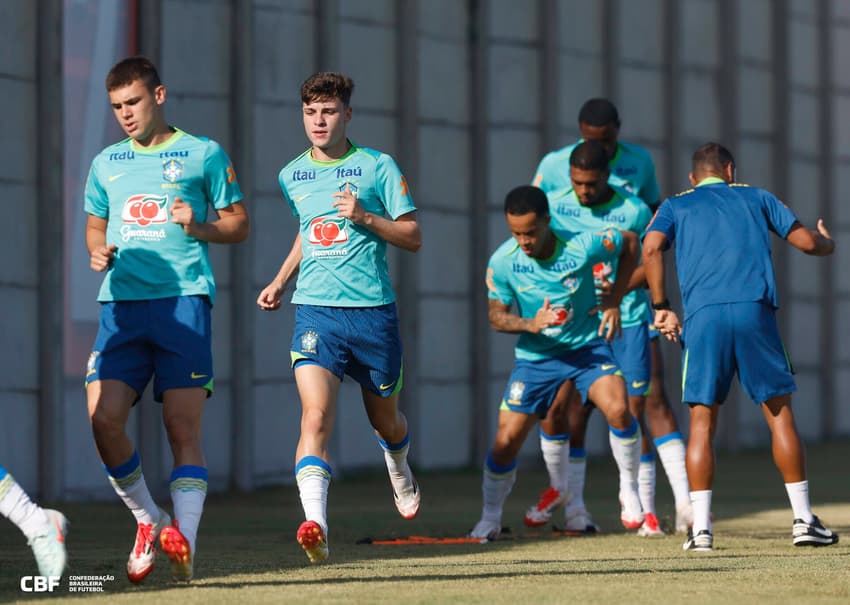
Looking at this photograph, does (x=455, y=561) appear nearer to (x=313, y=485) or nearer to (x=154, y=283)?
(x=313, y=485)

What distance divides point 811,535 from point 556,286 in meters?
2.05

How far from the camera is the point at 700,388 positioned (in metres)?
8.66

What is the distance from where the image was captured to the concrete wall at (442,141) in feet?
44.7

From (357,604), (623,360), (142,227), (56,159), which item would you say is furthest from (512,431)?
(56,159)

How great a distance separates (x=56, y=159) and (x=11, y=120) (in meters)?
0.46

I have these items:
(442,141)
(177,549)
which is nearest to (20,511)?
(177,549)

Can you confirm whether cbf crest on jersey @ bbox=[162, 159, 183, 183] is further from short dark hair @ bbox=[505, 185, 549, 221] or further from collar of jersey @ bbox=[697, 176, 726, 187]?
collar of jersey @ bbox=[697, 176, 726, 187]

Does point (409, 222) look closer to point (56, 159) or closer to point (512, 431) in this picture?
point (512, 431)

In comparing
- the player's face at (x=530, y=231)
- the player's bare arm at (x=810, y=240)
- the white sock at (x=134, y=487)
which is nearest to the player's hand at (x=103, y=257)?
the white sock at (x=134, y=487)

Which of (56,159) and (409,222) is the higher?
(56,159)

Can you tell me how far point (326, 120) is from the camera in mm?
7660

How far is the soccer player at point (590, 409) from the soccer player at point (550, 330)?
0.45m

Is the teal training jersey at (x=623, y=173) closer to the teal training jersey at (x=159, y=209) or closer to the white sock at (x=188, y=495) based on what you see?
the teal training jersey at (x=159, y=209)

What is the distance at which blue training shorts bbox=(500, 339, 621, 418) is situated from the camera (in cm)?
977
